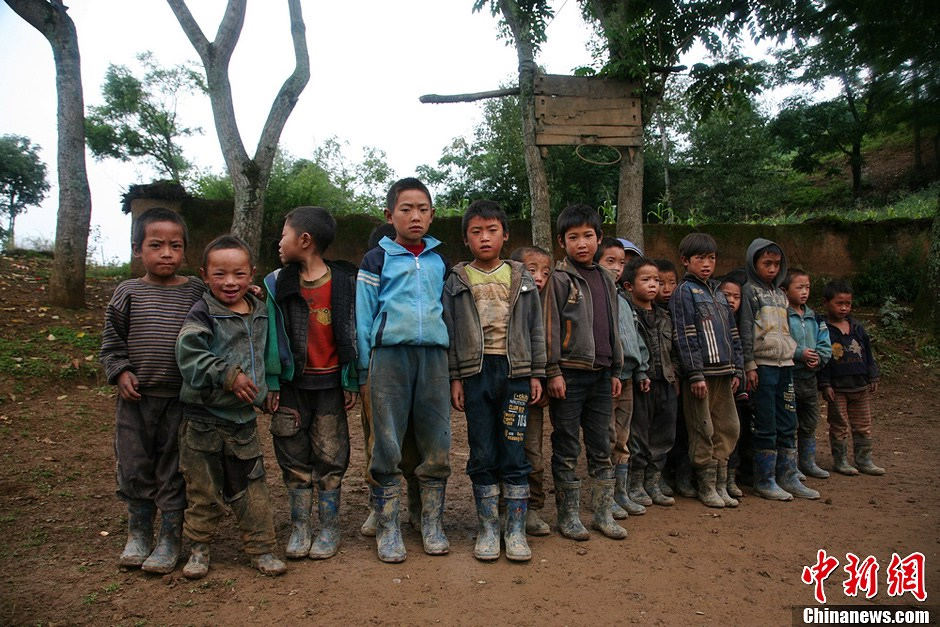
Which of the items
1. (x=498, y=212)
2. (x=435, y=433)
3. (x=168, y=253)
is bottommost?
(x=435, y=433)

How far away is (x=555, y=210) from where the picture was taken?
14.0 metres

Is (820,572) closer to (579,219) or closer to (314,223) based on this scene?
(579,219)

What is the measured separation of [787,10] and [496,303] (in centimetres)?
531

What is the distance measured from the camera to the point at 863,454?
17.1 feet

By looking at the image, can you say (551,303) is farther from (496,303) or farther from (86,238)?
(86,238)

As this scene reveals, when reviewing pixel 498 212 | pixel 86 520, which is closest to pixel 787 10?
pixel 498 212

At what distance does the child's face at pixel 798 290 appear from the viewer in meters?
4.93

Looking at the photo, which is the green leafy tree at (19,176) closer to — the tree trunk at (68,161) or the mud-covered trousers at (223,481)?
the tree trunk at (68,161)

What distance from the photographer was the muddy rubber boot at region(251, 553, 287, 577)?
3.03 m

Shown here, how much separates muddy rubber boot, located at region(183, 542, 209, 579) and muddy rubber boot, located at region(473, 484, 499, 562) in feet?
4.18

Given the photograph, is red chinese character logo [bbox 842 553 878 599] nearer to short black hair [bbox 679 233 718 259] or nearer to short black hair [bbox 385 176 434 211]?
short black hair [bbox 679 233 718 259]

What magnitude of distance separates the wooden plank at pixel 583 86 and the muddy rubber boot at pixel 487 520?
4835 millimetres

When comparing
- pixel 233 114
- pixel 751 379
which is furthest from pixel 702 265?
pixel 233 114

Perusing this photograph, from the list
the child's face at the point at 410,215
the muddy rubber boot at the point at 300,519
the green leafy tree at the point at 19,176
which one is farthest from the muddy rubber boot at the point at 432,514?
the green leafy tree at the point at 19,176
